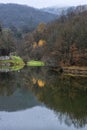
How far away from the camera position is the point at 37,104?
127ft

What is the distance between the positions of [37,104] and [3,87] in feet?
52.3

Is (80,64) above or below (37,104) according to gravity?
below

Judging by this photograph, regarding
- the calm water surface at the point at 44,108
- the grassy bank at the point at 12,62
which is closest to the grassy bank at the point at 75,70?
the calm water surface at the point at 44,108

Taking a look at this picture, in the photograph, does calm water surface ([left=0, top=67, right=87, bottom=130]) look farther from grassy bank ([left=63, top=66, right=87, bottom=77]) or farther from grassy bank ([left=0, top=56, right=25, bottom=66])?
grassy bank ([left=0, top=56, right=25, bottom=66])

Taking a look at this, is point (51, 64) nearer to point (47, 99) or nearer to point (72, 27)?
point (72, 27)

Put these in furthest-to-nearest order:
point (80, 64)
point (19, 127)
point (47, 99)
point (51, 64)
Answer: point (51, 64)
point (80, 64)
point (47, 99)
point (19, 127)

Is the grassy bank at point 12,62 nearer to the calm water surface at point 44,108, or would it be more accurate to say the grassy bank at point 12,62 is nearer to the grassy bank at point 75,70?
the grassy bank at point 75,70

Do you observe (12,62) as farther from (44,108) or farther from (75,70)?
(44,108)

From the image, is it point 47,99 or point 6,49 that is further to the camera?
point 6,49

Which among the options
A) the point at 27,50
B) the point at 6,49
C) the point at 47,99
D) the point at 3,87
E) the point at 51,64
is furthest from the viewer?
the point at 27,50

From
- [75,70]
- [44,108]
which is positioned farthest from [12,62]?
[44,108]

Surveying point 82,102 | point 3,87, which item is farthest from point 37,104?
point 3,87

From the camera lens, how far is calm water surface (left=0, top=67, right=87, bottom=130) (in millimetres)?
29198

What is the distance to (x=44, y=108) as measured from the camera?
119ft
